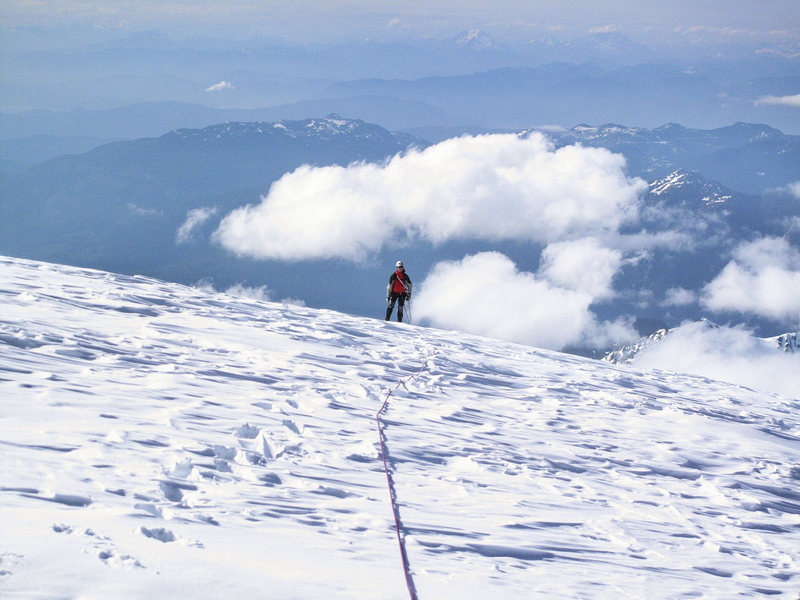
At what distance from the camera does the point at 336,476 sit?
7.18 metres

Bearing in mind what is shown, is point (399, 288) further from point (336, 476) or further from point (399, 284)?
point (336, 476)

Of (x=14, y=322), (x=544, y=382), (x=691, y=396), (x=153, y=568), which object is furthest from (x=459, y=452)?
(x=691, y=396)

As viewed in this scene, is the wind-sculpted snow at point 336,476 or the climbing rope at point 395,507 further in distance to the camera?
the climbing rope at point 395,507

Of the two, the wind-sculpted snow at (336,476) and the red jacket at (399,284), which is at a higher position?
the red jacket at (399,284)

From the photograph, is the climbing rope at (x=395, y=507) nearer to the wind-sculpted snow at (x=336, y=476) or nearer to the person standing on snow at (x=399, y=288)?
the wind-sculpted snow at (x=336, y=476)

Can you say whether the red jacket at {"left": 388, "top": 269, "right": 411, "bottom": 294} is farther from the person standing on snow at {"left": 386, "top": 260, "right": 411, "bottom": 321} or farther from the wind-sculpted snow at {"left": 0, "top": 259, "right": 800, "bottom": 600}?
the wind-sculpted snow at {"left": 0, "top": 259, "right": 800, "bottom": 600}

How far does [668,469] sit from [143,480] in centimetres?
885

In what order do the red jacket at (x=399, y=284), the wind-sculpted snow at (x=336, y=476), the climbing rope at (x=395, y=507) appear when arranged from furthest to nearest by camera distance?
1. the red jacket at (x=399, y=284)
2. the climbing rope at (x=395, y=507)
3. the wind-sculpted snow at (x=336, y=476)

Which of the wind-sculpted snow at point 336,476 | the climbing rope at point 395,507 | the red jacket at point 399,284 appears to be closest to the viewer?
the wind-sculpted snow at point 336,476

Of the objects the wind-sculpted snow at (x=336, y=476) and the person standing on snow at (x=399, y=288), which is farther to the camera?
the person standing on snow at (x=399, y=288)

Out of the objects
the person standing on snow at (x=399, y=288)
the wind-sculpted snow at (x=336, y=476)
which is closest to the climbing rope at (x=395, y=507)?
the wind-sculpted snow at (x=336, y=476)

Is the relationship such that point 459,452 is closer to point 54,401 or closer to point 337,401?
point 337,401

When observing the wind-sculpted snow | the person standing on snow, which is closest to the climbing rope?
the wind-sculpted snow

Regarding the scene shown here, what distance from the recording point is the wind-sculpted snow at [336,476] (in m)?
4.60
